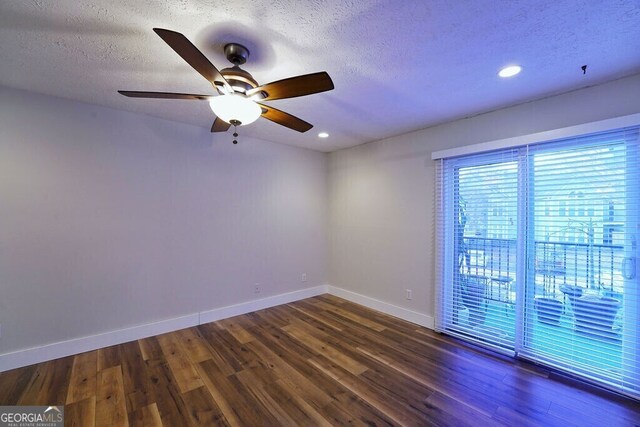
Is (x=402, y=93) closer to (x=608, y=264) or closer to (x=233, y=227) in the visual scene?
(x=608, y=264)

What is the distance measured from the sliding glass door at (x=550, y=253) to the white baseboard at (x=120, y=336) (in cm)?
263

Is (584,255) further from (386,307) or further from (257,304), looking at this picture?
(257,304)

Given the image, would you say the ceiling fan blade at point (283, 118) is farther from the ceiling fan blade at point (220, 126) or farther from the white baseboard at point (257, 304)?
the white baseboard at point (257, 304)

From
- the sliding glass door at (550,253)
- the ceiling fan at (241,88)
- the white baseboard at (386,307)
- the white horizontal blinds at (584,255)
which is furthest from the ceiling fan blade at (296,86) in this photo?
the white baseboard at (386,307)

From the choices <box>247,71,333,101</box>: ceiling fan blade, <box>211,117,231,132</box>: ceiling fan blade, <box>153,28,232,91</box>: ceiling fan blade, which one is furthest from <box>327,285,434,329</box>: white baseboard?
<box>153,28,232,91</box>: ceiling fan blade

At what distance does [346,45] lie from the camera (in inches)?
68.2

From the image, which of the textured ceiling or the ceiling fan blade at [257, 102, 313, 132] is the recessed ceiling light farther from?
the ceiling fan blade at [257, 102, 313, 132]

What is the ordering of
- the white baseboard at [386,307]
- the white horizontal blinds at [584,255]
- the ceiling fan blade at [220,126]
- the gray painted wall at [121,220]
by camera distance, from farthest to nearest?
the white baseboard at [386,307] → the gray painted wall at [121,220] → the ceiling fan blade at [220,126] → the white horizontal blinds at [584,255]

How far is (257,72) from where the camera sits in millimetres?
2066

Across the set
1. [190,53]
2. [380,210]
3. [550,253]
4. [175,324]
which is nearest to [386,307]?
[380,210]

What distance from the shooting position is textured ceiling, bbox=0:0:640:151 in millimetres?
1434

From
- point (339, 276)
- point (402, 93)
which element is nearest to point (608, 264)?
point (402, 93)

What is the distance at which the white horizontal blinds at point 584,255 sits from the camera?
2062mm

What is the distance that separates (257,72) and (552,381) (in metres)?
3.58
